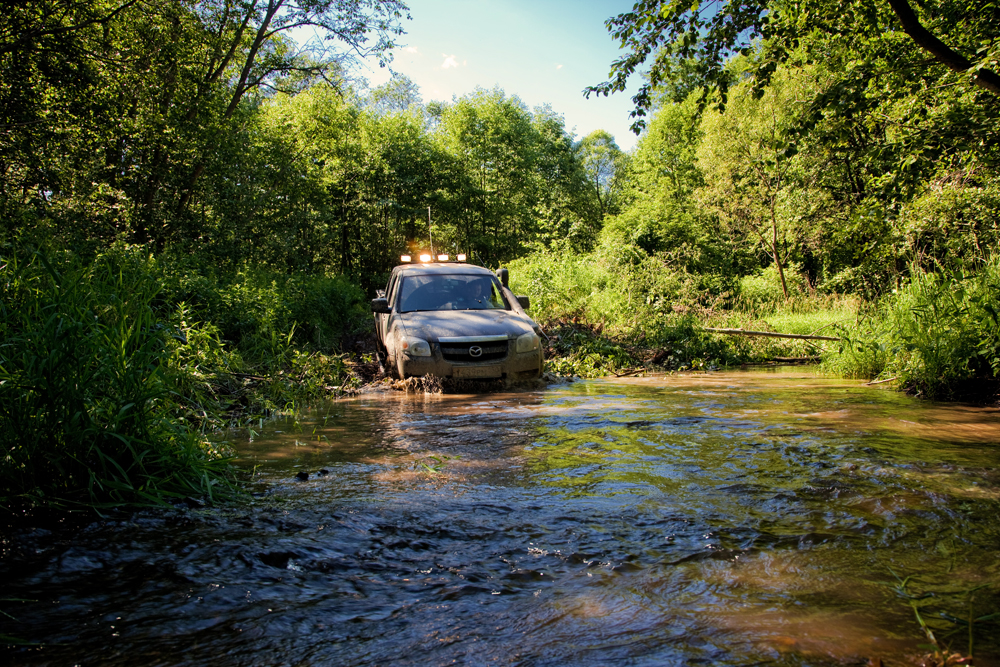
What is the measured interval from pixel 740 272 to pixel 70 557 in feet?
112

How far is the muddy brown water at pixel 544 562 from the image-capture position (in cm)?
188

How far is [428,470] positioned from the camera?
4.15 m

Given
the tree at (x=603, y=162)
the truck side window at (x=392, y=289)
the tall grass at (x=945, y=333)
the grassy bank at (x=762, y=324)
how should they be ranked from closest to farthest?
the tall grass at (x=945, y=333) < the grassy bank at (x=762, y=324) < the truck side window at (x=392, y=289) < the tree at (x=603, y=162)

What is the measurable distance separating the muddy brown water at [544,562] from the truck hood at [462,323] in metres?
3.52

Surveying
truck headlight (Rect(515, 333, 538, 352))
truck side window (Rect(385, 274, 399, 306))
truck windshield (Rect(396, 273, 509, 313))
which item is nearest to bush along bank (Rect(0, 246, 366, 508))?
truck headlight (Rect(515, 333, 538, 352))

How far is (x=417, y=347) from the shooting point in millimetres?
8008

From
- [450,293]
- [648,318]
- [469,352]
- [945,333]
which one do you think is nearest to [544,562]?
[469,352]

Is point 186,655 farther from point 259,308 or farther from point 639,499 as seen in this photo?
point 259,308

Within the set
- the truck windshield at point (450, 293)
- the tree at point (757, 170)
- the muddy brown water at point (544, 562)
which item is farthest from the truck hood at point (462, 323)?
the tree at point (757, 170)

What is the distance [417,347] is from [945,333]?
611 centimetres

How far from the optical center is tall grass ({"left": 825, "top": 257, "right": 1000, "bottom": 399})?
6668 millimetres

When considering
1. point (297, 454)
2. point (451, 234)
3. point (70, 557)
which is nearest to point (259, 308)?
point (297, 454)

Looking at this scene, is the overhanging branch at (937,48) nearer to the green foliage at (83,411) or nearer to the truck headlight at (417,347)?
the truck headlight at (417,347)

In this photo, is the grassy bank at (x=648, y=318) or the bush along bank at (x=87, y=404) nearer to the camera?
the bush along bank at (x=87, y=404)
